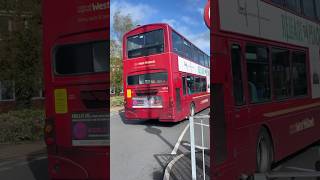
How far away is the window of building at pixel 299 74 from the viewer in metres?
6.76

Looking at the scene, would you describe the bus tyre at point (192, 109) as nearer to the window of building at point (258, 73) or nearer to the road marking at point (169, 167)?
the road marking at point (169, 167)

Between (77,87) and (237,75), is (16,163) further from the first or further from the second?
(237,75)

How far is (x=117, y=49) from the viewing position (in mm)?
4027

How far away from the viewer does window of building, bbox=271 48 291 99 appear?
19.9 feet

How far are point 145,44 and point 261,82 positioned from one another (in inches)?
75.8

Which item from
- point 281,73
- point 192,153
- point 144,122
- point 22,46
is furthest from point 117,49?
point 22,46

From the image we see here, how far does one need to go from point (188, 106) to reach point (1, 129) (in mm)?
16150

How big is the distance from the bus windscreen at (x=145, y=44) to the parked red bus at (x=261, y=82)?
43 centimetres

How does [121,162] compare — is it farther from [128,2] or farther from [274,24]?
[274,24]

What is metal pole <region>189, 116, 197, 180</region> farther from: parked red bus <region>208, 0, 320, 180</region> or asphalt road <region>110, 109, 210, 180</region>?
parked red bus <region>208, 0, 320, 180</region>

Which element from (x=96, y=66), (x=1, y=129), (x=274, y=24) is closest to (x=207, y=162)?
(x=96, y=66)

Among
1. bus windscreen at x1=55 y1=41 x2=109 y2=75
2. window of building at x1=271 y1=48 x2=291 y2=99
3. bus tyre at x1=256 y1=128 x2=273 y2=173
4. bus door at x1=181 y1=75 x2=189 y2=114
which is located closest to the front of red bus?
bus door at x1=181 y1=75 x2=189 y2=114

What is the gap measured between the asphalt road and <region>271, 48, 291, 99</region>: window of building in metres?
2.10

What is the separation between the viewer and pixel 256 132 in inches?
219
